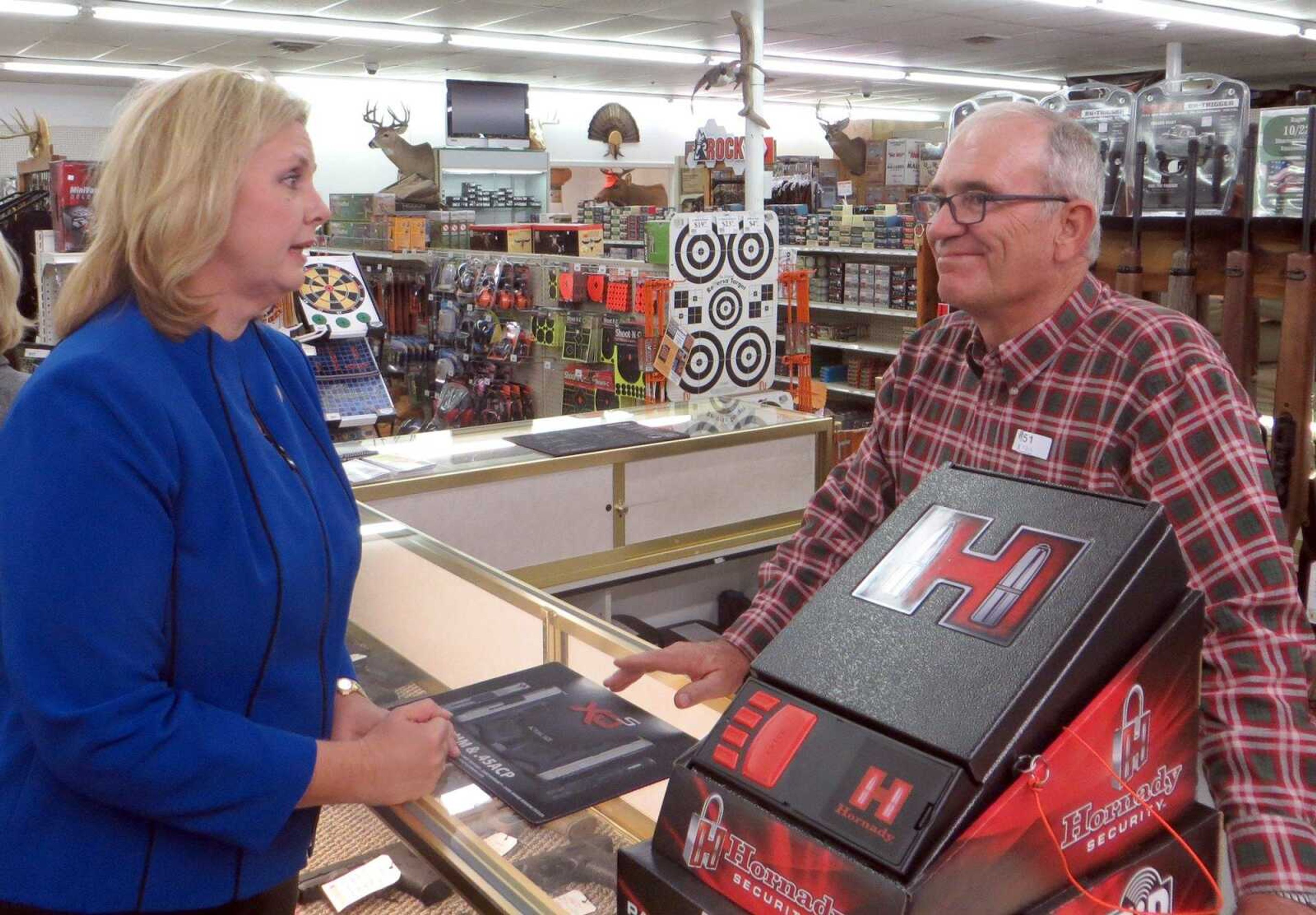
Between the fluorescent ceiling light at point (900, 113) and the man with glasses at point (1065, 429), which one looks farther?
the fluorescent ceiling light at point (900, 113)

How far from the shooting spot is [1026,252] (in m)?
1.56

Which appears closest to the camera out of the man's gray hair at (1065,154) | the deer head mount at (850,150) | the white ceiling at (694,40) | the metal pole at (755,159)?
the man's gray hair at (1065,154)

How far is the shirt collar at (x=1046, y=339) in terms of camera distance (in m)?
1.54

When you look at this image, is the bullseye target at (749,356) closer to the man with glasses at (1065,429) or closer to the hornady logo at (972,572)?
the man with glasses at (1065,429)

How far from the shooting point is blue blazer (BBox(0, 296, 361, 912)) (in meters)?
0.96

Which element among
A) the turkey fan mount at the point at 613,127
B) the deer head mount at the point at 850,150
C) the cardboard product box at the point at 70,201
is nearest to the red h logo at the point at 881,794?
the cardboard product box at the point at 70,201

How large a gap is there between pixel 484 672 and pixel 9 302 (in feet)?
4.52

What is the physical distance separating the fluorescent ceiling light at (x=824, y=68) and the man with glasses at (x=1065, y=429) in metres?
12.3

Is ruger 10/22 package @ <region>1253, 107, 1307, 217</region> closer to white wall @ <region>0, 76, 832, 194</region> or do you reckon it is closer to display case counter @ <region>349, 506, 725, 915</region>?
display case counter @ <region>349, 506, 725, 915</region>

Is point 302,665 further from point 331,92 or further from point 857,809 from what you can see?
point 331,92

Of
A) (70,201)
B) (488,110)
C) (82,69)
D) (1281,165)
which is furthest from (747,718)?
(82,69)

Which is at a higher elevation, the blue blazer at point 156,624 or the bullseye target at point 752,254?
the bullseye target at point 752,254

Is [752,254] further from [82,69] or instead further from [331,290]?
[82,69]

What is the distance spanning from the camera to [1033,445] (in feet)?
4.99
